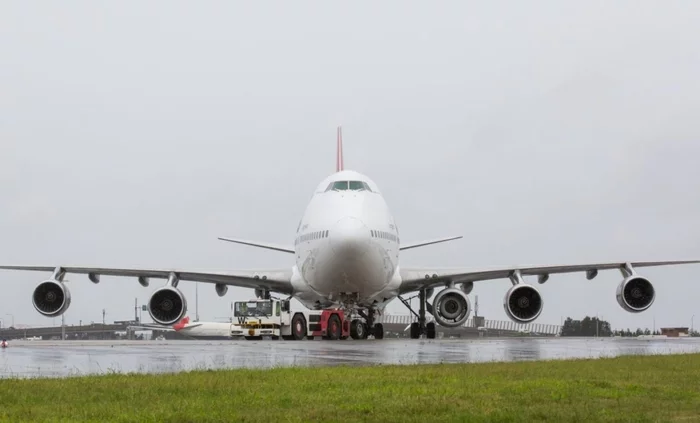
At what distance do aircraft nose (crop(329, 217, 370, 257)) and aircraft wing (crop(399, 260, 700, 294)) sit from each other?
18.8ft

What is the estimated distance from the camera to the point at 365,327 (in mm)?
36656

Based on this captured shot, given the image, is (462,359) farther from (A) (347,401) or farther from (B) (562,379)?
(A) (347,401)

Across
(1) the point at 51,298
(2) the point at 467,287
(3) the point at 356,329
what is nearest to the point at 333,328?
(3) the point at 356,329

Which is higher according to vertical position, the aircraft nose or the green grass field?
the aircraft nose

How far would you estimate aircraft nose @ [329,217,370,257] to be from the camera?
31234mm

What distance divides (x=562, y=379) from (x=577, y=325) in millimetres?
65364

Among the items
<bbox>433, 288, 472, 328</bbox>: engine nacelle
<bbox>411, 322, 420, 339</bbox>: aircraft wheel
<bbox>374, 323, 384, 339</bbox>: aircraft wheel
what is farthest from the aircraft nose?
<bbox>411, 322, 420, 339</bbox>: aircraft wheel

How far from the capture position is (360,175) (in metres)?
35.8

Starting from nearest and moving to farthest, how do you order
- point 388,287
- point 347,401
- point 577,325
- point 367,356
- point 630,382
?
point 347,401, point 630,382, point 367,356, point 388,287, point 577,325

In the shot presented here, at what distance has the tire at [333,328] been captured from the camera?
32719 mm

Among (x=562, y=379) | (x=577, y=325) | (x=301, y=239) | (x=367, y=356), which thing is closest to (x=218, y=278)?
(x=301, y=239)

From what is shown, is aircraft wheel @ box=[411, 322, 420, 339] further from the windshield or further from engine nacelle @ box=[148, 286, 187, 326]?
engine nacelle @ box=[148, 286, 187, 326]

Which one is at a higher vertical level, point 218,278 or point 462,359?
point 218,278

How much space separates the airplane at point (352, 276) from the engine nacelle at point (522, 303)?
1.4 inches
